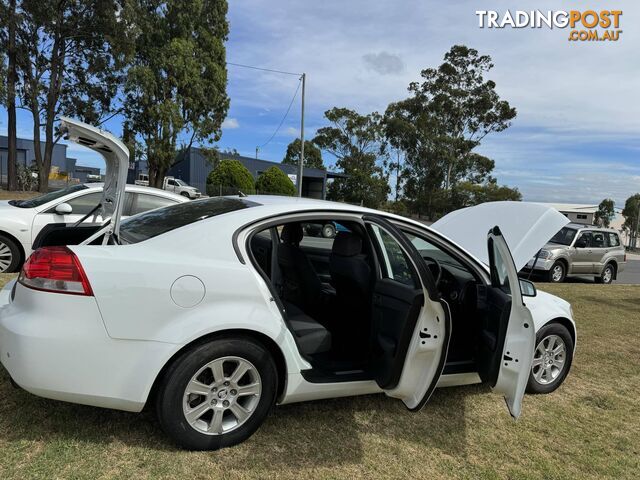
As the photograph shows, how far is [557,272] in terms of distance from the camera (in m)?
11.8

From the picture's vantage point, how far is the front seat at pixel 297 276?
139 inches

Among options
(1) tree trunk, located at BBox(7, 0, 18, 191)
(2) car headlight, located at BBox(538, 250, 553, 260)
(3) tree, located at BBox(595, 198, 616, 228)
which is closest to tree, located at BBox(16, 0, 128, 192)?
(1) tree trunk, located at BBox(7, 0, 18, 191)

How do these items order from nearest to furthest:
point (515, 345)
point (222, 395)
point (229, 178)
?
point (222, 395) → point (515, 345) → point (229, 178)

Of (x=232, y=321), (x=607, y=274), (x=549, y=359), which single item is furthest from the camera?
(x=607, y=274)

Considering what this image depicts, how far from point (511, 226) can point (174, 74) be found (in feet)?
78.1

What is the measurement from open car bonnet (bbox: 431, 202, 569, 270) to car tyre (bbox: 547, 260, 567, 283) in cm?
806

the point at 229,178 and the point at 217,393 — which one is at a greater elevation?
the point at 229,178

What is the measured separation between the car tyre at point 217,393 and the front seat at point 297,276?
0.88 meters

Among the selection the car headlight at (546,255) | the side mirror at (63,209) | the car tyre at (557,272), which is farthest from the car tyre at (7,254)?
the car tyre at (557,272)

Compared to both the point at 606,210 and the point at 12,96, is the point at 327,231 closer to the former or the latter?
the point at 12,96

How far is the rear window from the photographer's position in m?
2.82

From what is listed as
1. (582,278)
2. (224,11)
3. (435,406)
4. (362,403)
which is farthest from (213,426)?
(224,11)

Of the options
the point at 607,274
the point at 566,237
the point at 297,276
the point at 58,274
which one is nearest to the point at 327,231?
the point at 297,276

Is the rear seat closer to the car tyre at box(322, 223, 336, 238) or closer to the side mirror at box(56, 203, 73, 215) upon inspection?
the car tyre at box(322, 223, 336, 238)
